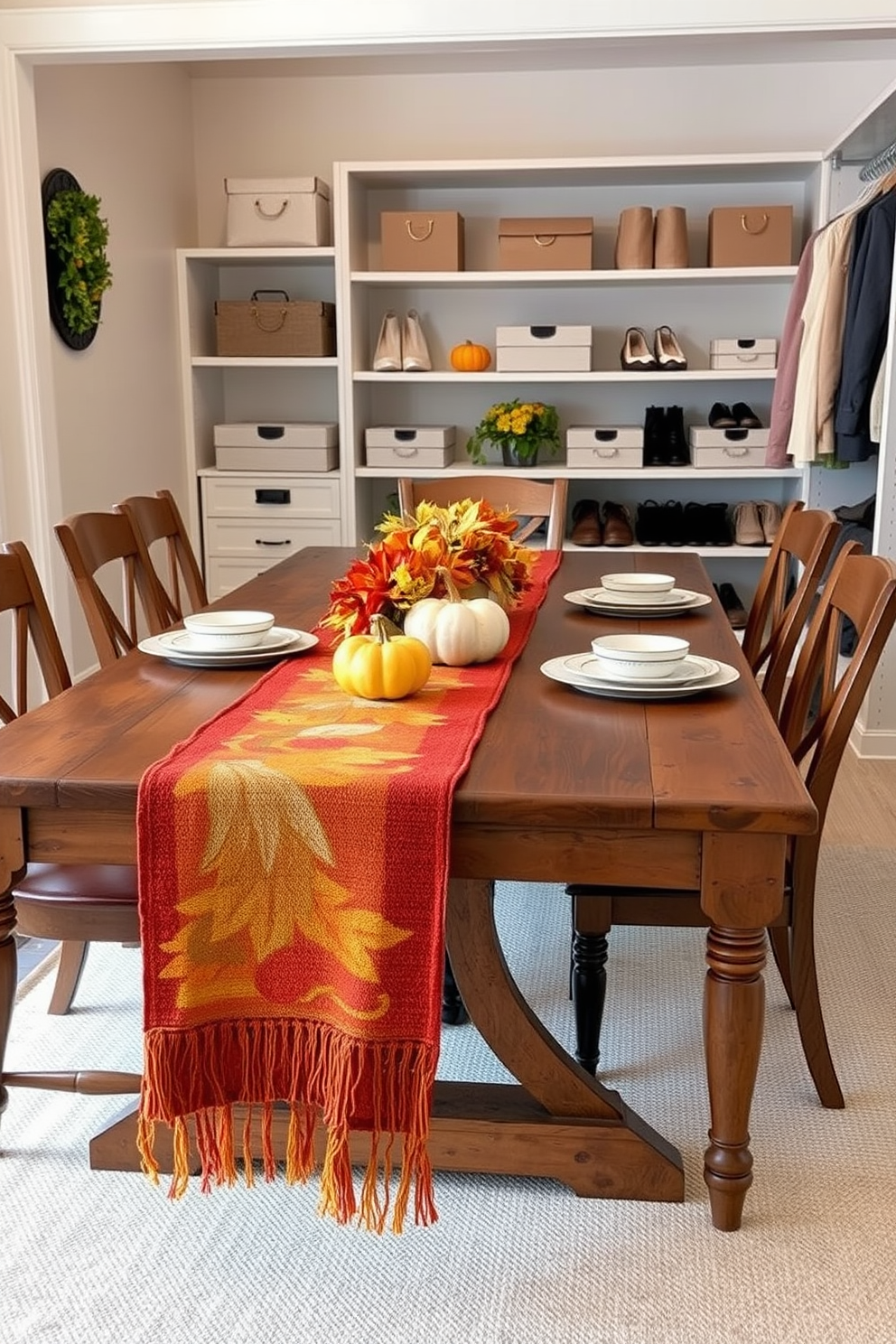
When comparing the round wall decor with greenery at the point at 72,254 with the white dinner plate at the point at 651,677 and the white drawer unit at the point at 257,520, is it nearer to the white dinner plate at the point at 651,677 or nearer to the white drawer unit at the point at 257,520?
the white drawer unit at the point at 257,520

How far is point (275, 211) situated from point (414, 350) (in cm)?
71

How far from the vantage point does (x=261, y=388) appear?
5469 mm

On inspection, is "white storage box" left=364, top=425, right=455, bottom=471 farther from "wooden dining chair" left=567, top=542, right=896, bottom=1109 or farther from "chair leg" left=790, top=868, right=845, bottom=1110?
"chair leg" left=790, top=868, right=845, bottom=1110

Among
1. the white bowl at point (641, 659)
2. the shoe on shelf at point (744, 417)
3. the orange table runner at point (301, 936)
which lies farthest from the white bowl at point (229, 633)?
the shoe on shelf at point (744, 417)

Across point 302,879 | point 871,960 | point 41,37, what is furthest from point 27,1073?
point 41,37

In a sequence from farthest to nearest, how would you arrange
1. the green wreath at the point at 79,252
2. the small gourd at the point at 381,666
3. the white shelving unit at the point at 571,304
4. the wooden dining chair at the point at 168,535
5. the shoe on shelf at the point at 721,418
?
the shoe on shelf at the point at 721,418 < the white shelving unit at the point at 571,304 < the green wreath at the point at 79,252 < the wooden dining chair at the point at 168,535 < the small gourd at the point at 381,666

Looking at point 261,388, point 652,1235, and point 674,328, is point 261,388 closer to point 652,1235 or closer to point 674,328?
point 674,328

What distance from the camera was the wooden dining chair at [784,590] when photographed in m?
2.33

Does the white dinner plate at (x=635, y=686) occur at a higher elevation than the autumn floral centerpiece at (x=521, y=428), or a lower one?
lower

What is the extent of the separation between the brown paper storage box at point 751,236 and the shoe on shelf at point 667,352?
324 mm

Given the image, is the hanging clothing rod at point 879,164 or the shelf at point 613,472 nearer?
the hanging clothing rod at point 879,164

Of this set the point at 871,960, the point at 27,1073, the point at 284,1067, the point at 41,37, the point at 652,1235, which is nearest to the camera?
the point at 284,1067

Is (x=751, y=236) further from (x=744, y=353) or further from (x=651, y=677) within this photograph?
(x=651, y=677)

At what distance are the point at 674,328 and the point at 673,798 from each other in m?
4.07
